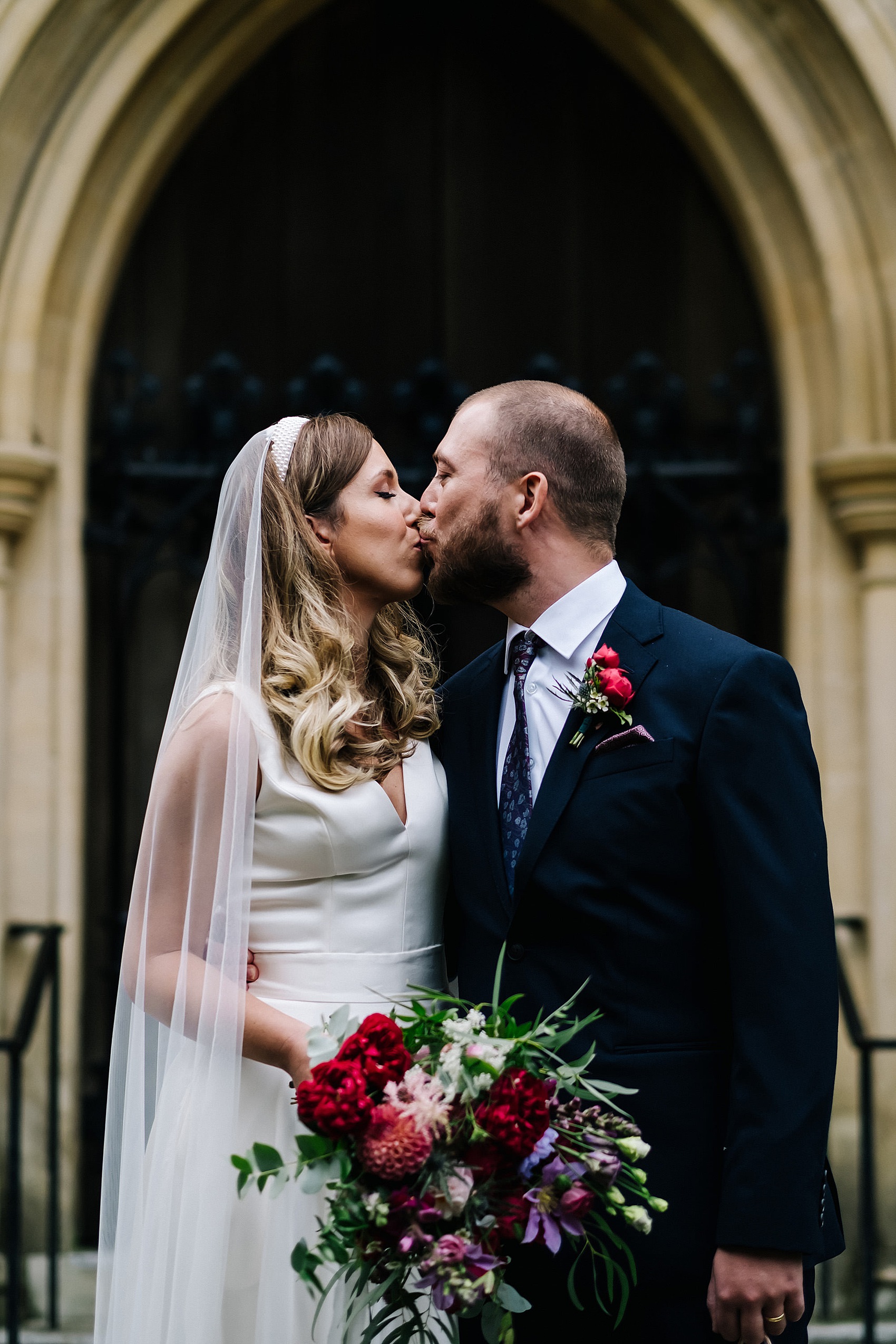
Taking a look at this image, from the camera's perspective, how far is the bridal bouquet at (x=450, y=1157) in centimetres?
167

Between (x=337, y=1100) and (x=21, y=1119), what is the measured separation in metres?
2.76

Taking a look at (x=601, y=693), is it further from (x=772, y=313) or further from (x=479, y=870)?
(x=772, y=313)

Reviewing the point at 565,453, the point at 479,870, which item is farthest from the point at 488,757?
the point at 565,453

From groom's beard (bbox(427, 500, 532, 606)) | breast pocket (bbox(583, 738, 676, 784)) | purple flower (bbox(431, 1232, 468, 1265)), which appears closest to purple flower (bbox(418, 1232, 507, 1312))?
purple flower (bbox(431, 1232, 468, 1265))

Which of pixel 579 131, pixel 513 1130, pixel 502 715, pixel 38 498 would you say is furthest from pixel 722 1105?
pixel 579 131

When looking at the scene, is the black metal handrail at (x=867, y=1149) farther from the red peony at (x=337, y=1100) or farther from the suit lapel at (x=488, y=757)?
the red peony at (x=337, y=1100)

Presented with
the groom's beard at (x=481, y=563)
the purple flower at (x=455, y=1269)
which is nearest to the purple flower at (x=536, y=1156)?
the purple flower at (x=455, y=1269)

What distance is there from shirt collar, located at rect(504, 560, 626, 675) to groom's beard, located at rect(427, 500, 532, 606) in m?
0.08

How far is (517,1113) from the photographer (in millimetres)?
1663

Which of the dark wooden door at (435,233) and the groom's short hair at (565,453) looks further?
the dark wooden door at (435,233)

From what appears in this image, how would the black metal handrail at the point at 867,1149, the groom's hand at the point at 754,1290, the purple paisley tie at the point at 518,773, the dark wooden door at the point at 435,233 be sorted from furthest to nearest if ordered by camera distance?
the dark wooden door at the point at 435,233, the black metal handrail at the point at 867,1149, the purple paisley tie at the point at 518,773, the groom's hand at the point at 754,1290

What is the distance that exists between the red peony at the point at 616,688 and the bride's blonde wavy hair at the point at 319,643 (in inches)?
18.5

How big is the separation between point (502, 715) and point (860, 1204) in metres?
2.57

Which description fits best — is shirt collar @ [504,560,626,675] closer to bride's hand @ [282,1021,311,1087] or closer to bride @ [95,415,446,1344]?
bride @ [95,415,446,1344]
